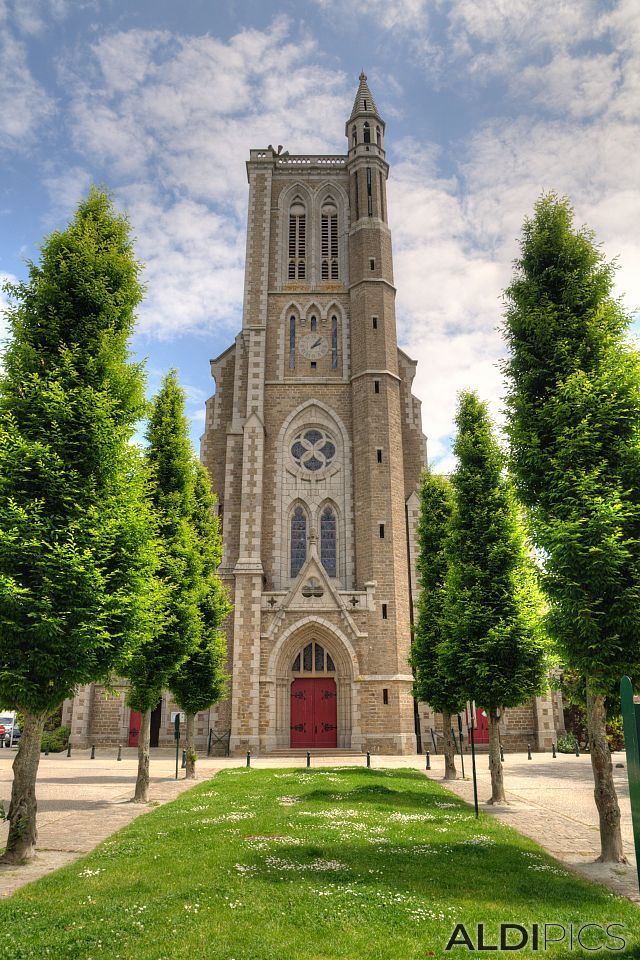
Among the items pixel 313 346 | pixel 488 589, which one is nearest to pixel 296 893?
pixel 488 589

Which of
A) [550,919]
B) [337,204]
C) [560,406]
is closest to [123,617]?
[550,919]

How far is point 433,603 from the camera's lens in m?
23.2

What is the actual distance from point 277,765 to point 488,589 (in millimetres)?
12437

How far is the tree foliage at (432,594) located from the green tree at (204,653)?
686 cm

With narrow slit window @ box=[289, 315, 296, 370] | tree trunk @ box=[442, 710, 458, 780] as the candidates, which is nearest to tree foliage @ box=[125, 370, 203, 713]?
tree trunk @ box=[442, 710, 458, 780]

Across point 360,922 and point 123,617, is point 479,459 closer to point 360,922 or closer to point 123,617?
point 123,617

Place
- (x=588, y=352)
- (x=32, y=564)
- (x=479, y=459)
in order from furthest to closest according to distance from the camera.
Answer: (x=479, y=459), (x=588, y=352), (x=32, y=564)

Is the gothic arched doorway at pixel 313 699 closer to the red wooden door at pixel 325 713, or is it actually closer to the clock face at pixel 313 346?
the red wooden door at pixel 325 713

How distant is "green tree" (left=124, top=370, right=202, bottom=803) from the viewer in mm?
16594

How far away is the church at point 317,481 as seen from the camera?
97.0 ft

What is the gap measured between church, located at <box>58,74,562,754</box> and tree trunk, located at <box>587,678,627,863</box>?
743 inches

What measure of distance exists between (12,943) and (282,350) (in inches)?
1291

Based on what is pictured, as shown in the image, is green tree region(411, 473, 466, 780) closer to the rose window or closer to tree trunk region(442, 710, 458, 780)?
tree trunk region(442, 710, 458, 780)

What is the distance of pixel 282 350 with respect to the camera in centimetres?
3669
